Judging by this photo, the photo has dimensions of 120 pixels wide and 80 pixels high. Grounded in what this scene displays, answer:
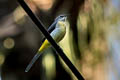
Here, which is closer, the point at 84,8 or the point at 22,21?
the point at 84,8

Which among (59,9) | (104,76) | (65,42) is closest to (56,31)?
(65,42)

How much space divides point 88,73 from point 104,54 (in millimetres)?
135

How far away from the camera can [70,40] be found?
166 cm

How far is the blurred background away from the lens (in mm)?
1599

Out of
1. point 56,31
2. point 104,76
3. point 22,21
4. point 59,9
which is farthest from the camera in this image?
point 22,21

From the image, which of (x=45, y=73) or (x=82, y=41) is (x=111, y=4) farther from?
(x=45, y=73)

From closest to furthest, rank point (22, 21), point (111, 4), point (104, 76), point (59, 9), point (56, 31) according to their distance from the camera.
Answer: point (56, 31) < point (111, 4) < point (104, 76) < point (59, 9) < point (22, 21)

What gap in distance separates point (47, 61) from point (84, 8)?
0.37 meters

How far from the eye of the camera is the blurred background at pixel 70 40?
5.24 feet

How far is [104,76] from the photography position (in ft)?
5.89

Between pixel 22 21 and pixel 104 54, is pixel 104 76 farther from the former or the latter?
pixel 22 21

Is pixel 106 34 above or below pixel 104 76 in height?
above

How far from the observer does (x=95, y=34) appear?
5.30 ft

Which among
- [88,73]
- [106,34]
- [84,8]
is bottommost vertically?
[88,73]
